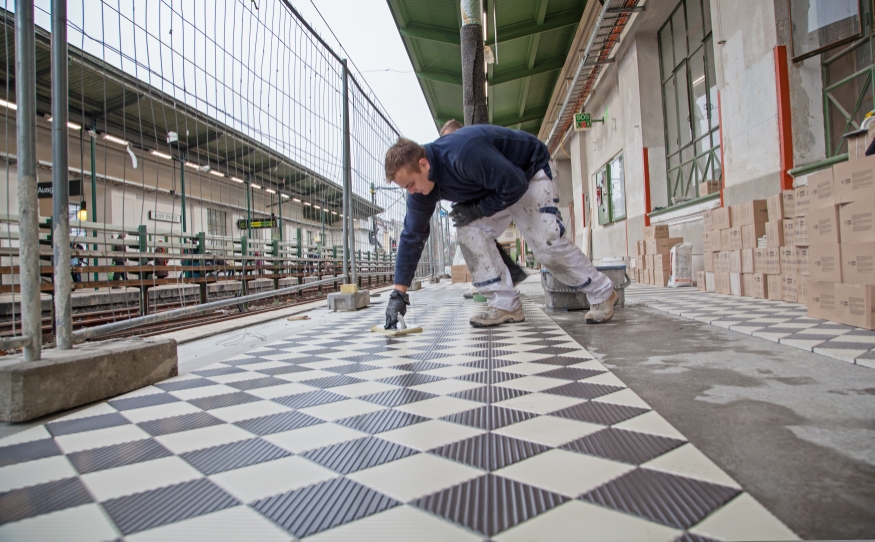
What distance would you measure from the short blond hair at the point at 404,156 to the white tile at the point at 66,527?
5.79 feet

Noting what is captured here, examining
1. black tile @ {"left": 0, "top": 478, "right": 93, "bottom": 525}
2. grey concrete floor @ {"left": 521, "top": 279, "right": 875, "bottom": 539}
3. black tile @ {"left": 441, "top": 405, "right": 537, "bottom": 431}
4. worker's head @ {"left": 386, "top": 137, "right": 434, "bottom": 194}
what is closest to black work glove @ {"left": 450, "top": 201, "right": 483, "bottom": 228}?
worker's head @ {"left": 386, "top": 137, "right": 434, "bottom": 194}

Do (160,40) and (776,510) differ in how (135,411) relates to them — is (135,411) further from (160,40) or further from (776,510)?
(160,40)

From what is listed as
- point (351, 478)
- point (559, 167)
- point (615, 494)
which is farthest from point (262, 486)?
point (559, 167)

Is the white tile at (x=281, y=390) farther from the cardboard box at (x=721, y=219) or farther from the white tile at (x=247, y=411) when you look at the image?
the cardboard box at (x=721, y=219)

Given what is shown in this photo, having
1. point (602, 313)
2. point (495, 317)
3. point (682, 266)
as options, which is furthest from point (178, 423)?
point (682, 266)

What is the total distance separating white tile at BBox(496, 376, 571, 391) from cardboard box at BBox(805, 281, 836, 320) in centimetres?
199

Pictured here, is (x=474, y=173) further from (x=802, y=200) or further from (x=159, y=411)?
(x=802, y=200)

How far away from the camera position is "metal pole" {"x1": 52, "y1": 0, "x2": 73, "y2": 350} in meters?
1.50

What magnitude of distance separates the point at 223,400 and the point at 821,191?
322cm

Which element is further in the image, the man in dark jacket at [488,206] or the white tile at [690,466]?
the man in dark jacket at [488,206]

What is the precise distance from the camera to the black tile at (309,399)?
1410 mm

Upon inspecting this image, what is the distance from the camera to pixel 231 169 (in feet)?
15.9

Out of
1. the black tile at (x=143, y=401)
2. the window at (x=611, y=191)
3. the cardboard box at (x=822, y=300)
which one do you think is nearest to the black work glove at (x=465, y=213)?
the black tile at (x=143, y=401)

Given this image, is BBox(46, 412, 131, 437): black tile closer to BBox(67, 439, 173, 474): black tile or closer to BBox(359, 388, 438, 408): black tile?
BBox(67, 439, 173, 474): black tile
